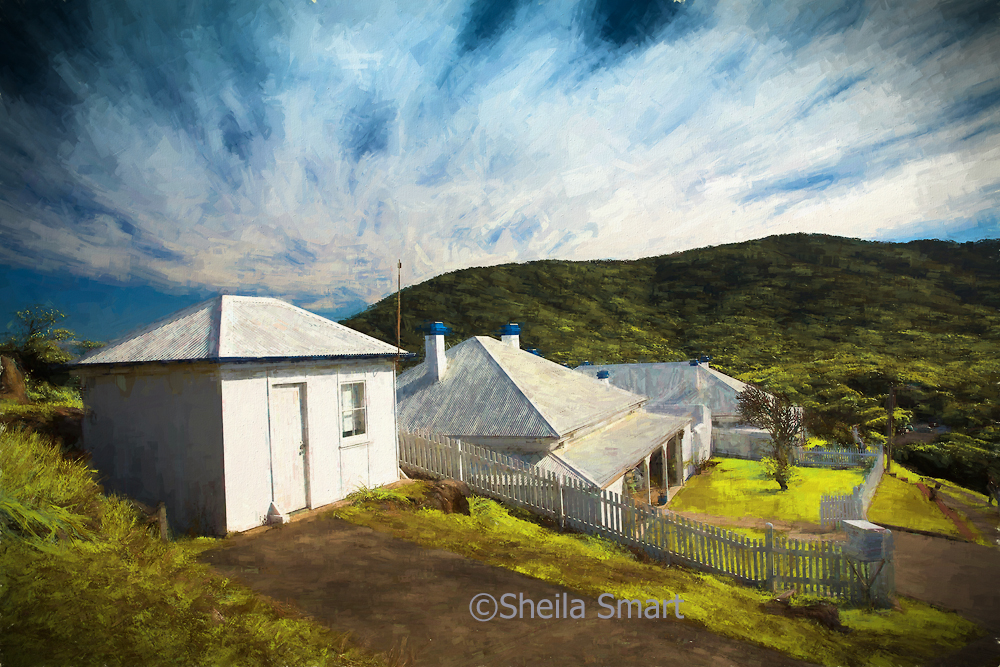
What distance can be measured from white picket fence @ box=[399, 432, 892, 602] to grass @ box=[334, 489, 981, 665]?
16.9 inches

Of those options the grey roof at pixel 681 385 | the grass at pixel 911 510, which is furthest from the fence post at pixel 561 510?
the grey roof at pixel 681 385

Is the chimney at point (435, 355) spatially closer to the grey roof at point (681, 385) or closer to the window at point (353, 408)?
the window at point (353, 408)

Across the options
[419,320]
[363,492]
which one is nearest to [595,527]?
[363,492]

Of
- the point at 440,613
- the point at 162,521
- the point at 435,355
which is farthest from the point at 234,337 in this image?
the point at 435,355

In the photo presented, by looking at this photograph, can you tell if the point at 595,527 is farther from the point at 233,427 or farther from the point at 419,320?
the point at 419,320

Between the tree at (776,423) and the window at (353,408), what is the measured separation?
51.8 ft

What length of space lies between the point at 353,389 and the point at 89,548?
13.8ft

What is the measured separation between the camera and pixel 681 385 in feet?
83.1

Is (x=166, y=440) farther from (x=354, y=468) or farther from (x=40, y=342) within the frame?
(x=354, y=468)

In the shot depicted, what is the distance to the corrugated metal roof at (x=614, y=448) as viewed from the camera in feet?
32.4

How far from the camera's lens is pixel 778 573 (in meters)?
7.35

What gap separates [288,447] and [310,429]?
15.6 inches

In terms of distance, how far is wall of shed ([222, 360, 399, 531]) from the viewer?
596 centimetres

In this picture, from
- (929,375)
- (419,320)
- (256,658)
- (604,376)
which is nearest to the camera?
(256,658)
